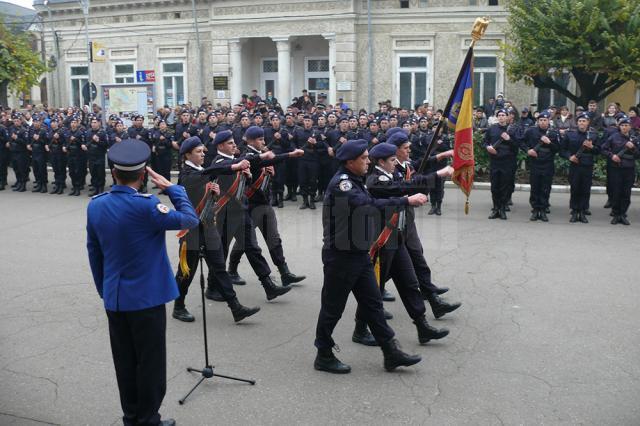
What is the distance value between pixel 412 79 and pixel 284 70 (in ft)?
16.8

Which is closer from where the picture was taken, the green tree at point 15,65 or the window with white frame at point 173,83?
the green tree at point 15,65

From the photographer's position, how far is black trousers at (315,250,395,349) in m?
5.71

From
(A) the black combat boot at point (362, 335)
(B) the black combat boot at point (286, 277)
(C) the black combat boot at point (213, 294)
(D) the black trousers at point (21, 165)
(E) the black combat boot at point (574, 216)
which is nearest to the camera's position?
(A) the black combat boot at point (362, 335)

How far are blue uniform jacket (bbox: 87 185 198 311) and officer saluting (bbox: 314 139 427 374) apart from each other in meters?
1.50

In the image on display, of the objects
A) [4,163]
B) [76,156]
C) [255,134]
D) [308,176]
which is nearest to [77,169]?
[76,156]

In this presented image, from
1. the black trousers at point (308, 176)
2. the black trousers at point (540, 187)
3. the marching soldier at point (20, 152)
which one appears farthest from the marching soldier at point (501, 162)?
the marching soldier at point (20, 152)

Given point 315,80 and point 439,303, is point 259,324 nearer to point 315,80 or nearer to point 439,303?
point 439,303

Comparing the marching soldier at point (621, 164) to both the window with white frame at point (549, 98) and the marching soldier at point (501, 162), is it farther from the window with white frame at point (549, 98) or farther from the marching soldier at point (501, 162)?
the window with white frame at point (549, 98)

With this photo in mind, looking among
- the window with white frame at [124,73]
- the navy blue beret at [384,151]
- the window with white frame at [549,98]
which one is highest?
the window with white frame at [124,73]

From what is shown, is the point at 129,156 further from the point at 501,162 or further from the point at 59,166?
the point at 59,166

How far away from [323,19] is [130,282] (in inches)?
895

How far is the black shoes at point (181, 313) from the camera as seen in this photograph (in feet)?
23.8

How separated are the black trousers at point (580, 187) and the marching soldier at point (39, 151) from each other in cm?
1243

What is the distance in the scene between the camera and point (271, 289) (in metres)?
7.84
